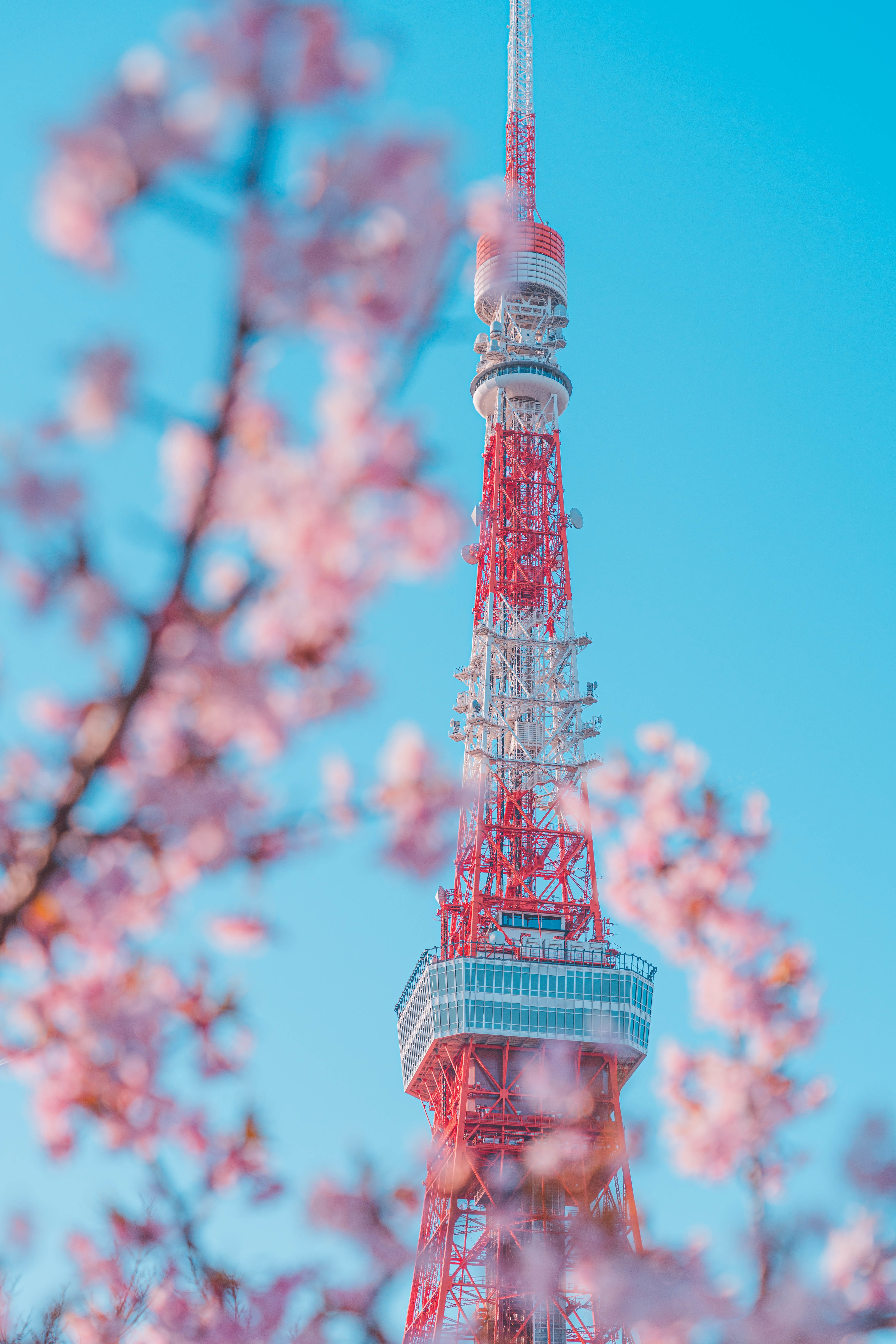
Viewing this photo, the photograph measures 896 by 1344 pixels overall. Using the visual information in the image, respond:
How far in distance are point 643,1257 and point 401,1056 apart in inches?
1768

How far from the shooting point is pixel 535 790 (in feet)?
159

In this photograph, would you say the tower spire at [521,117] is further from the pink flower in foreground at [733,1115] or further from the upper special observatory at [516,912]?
the pink flower in foreground at [733,1115]

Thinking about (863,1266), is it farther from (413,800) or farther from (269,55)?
(269,55)

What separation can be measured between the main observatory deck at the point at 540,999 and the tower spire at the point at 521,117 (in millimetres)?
33766

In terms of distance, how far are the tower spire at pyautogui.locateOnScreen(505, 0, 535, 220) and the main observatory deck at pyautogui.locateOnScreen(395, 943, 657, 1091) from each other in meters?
33.8

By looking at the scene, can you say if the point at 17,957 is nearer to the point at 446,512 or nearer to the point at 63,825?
the point at 63,825

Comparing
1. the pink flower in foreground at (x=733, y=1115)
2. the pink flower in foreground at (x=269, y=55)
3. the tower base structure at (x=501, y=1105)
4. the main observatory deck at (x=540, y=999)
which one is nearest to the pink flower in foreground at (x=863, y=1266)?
the pink flower in foreground at (x=733, y=1115)

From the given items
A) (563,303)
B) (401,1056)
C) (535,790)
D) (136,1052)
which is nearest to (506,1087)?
(401,1056)

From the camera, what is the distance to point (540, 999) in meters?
42.0

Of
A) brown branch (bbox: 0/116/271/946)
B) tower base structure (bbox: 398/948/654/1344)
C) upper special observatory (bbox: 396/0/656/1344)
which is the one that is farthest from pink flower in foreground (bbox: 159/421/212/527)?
tower base structure (bbox: 398/948/654/1344)

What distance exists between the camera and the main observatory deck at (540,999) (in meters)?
41.6

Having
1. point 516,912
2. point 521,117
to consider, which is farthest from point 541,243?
point 516,912

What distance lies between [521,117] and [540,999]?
1663 inches

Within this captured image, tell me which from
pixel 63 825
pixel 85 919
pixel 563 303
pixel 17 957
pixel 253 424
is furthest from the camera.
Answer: pixel 563 303
